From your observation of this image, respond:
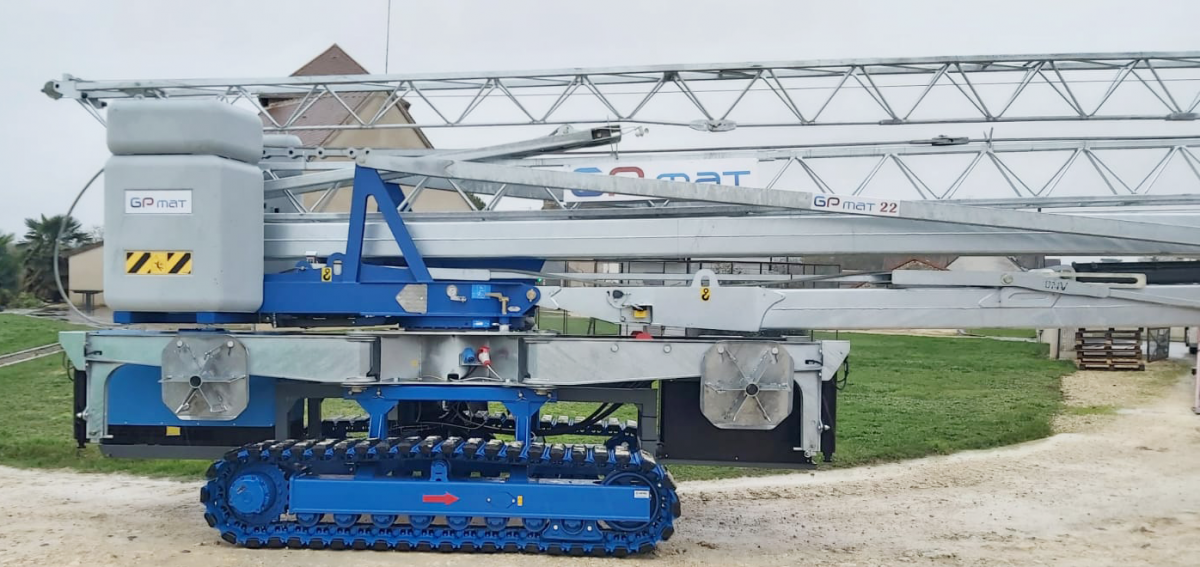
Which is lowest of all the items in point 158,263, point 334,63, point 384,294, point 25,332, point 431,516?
point 431,516

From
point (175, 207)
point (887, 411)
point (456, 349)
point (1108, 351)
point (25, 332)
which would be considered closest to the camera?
point (175, 207)

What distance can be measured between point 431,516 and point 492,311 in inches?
72.7

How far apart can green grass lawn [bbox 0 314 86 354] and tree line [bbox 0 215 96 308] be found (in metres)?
17.4

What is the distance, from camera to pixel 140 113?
7191 mm

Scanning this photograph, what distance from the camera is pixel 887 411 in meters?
16.2

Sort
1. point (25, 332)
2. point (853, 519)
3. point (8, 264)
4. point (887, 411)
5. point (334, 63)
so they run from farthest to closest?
point (8, 264)
point (334, 63)
point (25, 332)
point (887, 411)
point (853, 519)

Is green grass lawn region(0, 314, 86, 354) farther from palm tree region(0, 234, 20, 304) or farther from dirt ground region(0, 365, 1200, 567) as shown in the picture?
palm tree region(0, 234, 20, 304)

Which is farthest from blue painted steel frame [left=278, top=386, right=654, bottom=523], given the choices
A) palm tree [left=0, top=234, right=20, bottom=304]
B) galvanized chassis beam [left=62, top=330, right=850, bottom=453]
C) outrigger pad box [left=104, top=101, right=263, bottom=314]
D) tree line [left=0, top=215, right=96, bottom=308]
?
palm tree [left=0, top=234, right=20, bottom=304]

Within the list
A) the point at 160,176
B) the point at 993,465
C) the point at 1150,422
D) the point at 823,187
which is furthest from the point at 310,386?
the point at 1150,422

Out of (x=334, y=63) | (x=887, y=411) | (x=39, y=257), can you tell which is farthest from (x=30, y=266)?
(x=887, y=411)

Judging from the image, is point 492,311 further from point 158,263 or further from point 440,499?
point 158,263

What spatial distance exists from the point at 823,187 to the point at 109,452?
717cm

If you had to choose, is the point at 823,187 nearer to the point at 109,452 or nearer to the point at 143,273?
the point at 143,273

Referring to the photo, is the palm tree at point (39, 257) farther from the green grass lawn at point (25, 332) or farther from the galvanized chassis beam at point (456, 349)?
the galvanized chassis beam at point (456, 349)
